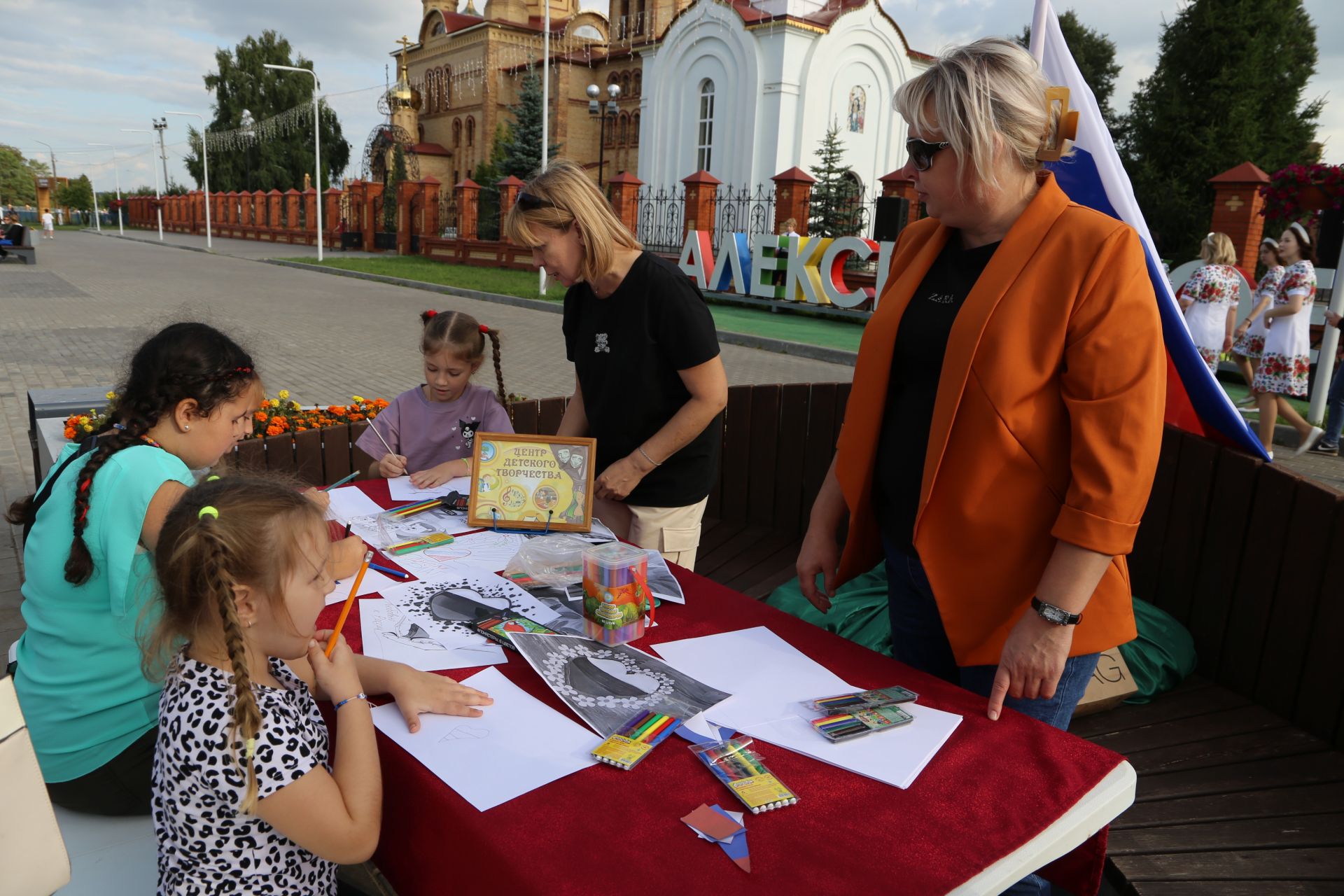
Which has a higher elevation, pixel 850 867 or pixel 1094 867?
pixel 850 867

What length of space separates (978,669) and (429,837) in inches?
45.2

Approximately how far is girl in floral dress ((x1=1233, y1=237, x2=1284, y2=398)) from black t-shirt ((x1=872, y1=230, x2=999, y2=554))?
328 inches

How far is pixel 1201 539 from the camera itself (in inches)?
130

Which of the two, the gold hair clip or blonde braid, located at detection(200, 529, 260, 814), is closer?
blonde braid, located at detection(200, 529, 260, 814)

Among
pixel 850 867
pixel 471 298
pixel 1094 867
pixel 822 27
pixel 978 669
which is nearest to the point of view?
pixel 850 867

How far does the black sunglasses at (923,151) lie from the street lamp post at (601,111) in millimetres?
18351

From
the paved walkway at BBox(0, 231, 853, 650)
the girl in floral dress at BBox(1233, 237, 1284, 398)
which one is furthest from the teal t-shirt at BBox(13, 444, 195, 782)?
the girl in floral dress at BBox(1233, 237, 1284, 398)

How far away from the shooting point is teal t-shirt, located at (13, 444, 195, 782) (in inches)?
74.9

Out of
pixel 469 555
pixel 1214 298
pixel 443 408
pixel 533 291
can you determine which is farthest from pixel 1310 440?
pixel 533 291

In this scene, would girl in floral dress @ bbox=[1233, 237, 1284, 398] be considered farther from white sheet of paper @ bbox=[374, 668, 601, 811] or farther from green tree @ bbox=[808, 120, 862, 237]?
green tree @ bbox=[808, 120, 862, 237]

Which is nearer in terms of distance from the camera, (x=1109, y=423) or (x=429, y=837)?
(x=429, y=837)

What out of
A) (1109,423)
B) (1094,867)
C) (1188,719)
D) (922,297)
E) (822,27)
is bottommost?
(1188,719)

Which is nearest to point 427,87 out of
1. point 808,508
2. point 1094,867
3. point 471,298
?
point 471,298

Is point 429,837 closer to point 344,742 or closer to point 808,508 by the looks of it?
point 344,742
